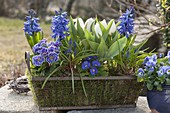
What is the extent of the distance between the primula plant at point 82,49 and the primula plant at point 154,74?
0.49 feet

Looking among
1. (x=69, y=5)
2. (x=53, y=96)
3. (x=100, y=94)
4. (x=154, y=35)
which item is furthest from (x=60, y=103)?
(x=69, y=5)

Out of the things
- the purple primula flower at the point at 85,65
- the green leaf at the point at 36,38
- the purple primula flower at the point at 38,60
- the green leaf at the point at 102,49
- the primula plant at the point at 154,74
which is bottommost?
the primula plant at the point at 154,74

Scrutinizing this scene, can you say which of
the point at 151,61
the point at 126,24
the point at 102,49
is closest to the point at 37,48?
the point at 102,49

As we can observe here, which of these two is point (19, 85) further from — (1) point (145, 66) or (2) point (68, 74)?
(1) point (145, 66)

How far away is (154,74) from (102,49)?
1.27 feet

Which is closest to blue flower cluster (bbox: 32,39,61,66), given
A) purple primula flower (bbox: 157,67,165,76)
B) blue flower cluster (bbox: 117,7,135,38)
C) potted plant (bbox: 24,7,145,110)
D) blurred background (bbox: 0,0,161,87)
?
potted plant (bbox: 24,7,145,110)

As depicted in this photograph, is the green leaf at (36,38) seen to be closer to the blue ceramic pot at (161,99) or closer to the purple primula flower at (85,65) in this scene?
the purple primula flower at (85,65)

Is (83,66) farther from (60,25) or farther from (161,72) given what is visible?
(161,72)

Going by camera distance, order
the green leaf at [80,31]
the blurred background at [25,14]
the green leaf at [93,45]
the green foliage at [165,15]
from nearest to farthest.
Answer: the green leaf at [93,45], the green leaf at [80,31], the green foliage at [165,15], the blurred background at [25,14]

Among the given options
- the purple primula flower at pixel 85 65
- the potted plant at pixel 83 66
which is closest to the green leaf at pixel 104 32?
the potted plant at pixel 83 66

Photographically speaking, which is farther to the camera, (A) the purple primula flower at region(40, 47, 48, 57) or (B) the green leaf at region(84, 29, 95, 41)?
(B) the green leaf at region(84, 29, 95, 41)

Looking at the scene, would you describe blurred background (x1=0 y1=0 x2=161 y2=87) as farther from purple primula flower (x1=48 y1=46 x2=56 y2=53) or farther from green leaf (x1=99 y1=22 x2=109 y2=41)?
purple primula flower (x1=48 y1=46 x2=56 y2=53)

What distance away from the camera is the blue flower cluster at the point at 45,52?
289 centimetres

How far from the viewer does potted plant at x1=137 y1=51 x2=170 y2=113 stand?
9.60ft
